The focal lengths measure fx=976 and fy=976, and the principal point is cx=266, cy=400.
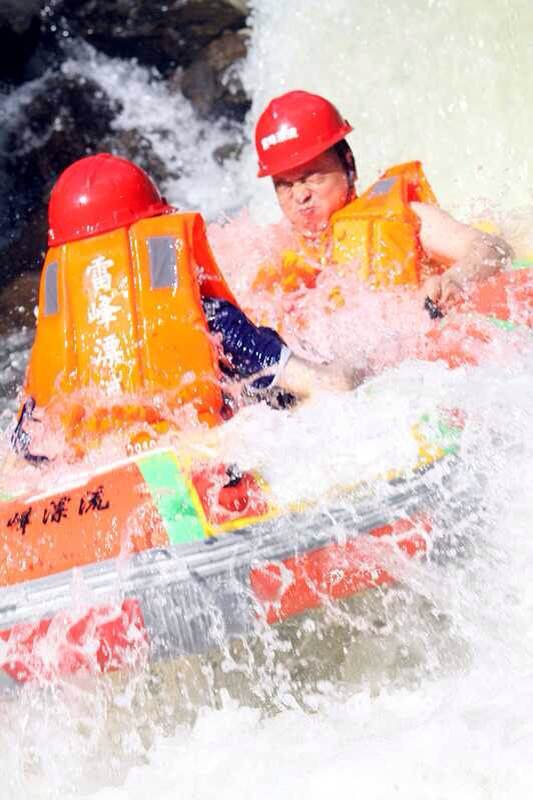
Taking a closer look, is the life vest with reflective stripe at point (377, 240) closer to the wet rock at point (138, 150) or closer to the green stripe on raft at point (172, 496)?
the green stripe on raft at point (172, 496)

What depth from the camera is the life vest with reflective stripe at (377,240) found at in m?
3.76

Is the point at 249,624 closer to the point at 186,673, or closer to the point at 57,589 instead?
the point at 186,673

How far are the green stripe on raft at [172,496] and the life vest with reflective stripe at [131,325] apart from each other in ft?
0.54

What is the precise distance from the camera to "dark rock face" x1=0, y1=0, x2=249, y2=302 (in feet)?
28.1

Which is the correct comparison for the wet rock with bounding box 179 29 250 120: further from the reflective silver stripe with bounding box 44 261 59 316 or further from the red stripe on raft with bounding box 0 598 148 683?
the red stripe on raft with bounding box 0 598 148 683

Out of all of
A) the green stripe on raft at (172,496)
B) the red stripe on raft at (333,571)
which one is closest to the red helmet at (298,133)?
the green stripe on raft at (172,496)

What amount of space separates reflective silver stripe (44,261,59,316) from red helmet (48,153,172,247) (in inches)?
3.9

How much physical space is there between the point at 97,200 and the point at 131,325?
48cm

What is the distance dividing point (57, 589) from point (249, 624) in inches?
21.6

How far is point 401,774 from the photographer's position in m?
2.41

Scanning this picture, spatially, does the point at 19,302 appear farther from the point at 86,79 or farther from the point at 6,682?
the point at 6,682

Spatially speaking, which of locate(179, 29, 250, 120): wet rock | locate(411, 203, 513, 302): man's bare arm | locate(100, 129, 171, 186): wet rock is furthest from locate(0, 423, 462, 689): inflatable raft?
locate(179, 29, 250, 120): wet rock

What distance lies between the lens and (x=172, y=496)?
2777 mm

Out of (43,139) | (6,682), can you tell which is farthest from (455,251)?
(43,139)
